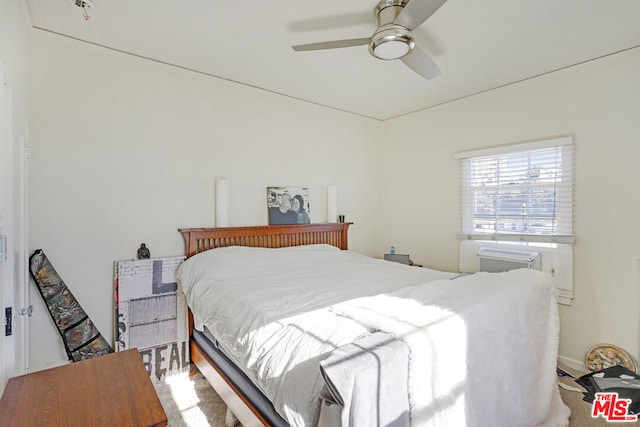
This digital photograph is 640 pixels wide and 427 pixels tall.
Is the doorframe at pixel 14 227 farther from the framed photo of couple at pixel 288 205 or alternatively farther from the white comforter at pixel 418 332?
the framed photo of couple at pixel 288 205

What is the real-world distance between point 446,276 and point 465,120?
2081 millimetres

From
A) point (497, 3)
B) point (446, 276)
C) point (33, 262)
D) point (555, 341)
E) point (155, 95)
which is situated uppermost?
point (497, 3)

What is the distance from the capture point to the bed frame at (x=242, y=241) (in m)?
1.83

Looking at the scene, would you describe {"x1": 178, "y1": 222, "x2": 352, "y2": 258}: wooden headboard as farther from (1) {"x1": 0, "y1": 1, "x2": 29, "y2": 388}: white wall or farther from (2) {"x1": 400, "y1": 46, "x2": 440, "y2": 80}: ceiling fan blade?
(2) {"x1": 400, "y1": 46, "x2": 440, "y2": 80}: ceiling fan blade

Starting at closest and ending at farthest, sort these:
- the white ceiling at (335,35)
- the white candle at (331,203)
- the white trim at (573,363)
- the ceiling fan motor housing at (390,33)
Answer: the ceiling fan motor housing at (390,33)
the white ceiling at (335,35)
the white trim at (573,363)
the white candle at (331,203)

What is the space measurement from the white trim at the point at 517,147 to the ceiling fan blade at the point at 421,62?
4.83 ft

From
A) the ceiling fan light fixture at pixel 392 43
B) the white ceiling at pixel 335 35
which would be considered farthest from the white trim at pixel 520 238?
the ceiling fan light fixture at pixel 392 43

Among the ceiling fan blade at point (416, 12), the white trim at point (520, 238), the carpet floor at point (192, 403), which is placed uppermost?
the ceiling fan blade at point (416, 12)

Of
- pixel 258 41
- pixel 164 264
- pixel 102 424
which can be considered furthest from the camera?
pixel 164 264

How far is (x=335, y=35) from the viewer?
7.83 ft

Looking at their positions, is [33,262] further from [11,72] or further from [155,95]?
[155,95]

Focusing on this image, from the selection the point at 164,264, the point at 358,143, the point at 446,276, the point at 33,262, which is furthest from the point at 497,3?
the point at 33,262

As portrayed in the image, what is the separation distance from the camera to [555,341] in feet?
6.61

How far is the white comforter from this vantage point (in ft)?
4.16
